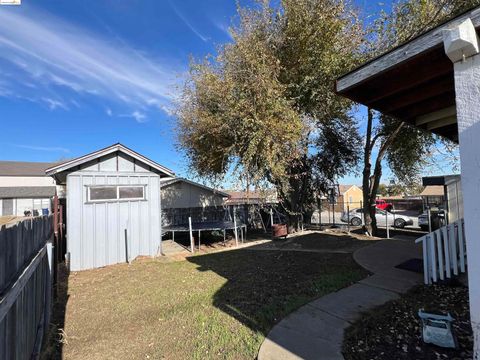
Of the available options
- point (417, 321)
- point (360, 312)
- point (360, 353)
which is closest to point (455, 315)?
point (417, 321)

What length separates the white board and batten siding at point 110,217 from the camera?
350 inches

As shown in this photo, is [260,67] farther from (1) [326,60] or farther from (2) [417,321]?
(2) [417,321]

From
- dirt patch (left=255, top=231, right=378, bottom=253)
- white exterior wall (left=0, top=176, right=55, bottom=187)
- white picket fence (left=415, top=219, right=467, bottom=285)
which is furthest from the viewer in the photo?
white exterior wall (left=0, top=176, right=55, bottom=187)

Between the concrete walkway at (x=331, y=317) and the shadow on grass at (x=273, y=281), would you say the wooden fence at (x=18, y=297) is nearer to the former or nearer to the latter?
the concrete walkway at (x=331, y=317)

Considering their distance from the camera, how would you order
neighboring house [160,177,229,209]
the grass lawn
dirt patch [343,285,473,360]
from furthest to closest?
neighboring house [160,177,229,209] < the grass lawn < dirt patch [343,285,473,360]

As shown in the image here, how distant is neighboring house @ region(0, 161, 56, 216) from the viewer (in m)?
27.5

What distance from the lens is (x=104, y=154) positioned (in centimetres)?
938

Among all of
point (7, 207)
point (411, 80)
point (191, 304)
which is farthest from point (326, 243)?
point (7, 207)

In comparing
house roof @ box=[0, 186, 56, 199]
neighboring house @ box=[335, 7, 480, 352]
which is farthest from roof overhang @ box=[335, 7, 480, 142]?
house roof @ box=[0, 186, 56, 199]

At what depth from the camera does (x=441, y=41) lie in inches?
94.0

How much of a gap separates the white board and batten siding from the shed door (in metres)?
25.1

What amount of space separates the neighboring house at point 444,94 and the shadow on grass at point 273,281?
1784 mm

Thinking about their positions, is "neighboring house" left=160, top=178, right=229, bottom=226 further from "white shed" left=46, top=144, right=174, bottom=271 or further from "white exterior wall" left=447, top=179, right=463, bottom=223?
"white exterior wall" left=447, top=179, right=463, bottom=223

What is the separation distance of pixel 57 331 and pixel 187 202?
49.6 ft
